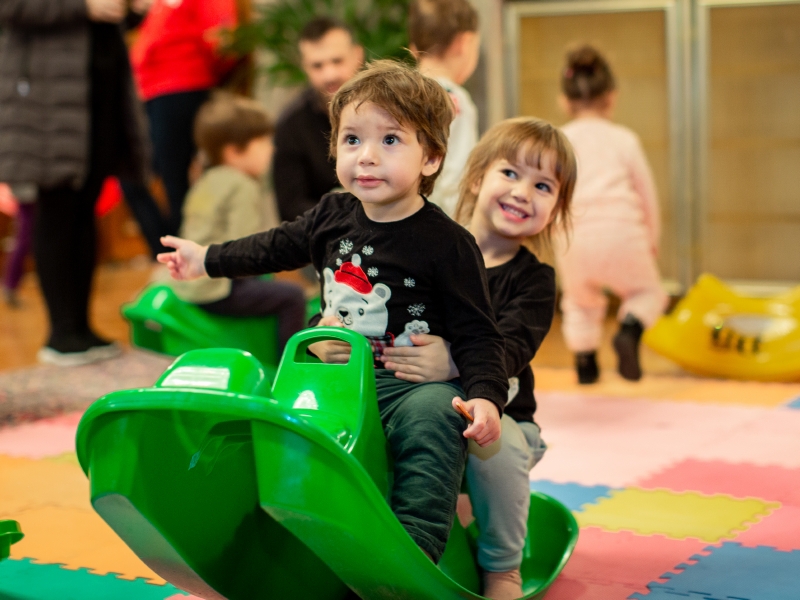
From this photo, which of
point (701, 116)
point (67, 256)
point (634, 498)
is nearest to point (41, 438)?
point (67, 256)

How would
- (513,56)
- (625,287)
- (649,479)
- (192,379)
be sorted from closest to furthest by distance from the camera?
1. (192,379)
2. (649,479)
3. (625,287)
4. (513,56)

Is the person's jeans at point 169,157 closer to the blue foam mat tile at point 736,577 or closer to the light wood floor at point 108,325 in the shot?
the light wood floor at point 108,325

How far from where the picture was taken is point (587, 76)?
267 centimetres

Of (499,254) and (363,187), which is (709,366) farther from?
(363,187)

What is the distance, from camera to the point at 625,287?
262 centimetres

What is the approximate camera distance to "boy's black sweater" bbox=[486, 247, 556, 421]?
131 cm

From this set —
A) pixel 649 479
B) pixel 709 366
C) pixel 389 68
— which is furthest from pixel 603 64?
pixel 389 68

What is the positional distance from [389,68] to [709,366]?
1.74 metres

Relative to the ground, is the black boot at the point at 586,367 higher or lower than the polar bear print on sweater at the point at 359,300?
lower

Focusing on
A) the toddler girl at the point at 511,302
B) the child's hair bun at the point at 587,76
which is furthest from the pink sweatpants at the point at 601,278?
the toddler girl at the point at 511,302

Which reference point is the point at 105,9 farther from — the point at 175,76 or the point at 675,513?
the point at 675,513

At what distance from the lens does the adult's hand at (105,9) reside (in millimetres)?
2744

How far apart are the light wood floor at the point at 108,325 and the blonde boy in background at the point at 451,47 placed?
974 mm

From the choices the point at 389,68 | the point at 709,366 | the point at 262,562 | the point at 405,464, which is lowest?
the point at 709,366
